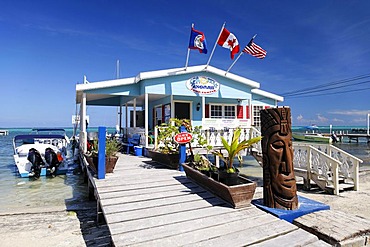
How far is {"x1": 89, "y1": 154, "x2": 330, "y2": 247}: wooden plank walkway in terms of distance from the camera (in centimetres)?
328

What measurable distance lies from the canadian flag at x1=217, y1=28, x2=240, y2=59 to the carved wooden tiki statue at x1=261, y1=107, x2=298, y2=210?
22.9ft

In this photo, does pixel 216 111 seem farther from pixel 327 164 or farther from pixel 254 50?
pixel 327 164

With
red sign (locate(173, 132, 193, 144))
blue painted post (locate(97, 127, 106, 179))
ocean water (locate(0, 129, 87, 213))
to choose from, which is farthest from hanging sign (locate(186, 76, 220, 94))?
ocean water (locate(0, 129, 87, 213))

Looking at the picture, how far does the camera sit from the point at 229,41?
10523mm

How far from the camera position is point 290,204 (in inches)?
165

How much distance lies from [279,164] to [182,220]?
198 centimetres

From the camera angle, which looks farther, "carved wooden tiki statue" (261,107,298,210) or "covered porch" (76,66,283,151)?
"covered porch" (76,66,283,151)

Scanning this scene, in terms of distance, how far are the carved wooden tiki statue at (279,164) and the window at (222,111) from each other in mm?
8830

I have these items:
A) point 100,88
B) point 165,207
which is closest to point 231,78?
point 100,88

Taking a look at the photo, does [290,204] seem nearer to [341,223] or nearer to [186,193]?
[341,223]

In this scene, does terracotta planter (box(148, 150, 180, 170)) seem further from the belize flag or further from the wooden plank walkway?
the belize flag

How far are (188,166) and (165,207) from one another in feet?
5.89

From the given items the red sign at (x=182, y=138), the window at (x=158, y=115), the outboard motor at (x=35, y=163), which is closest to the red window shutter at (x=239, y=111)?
the window at (x=158, y=115)

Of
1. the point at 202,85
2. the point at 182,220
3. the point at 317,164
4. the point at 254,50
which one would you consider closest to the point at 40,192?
the point at 182,220
